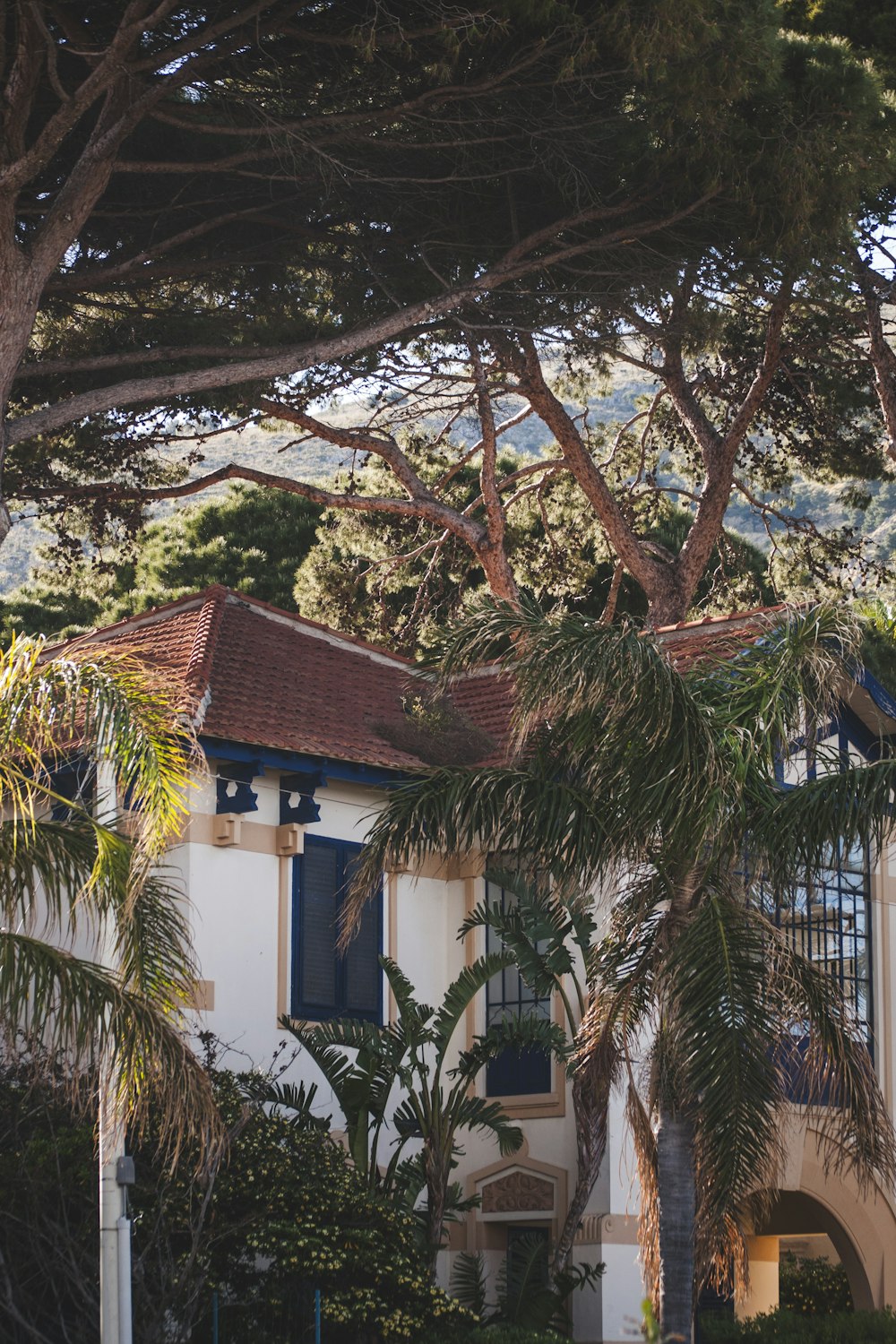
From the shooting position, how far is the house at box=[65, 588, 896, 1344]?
16.1 metres

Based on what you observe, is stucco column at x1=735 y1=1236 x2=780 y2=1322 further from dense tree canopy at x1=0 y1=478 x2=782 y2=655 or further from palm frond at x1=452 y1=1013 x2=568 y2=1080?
dense tree canopy at x1=0 y1=478 x2=782 y2=655

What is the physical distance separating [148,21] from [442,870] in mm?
8848

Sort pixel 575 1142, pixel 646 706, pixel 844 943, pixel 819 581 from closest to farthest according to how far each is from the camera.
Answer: pixel 646 706 < pixel 575 1142 < pixel 844 943 < pixel 819 581

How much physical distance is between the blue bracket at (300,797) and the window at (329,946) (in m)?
0.34

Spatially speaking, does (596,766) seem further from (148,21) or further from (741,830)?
(148,21)

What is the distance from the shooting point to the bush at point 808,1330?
16.3m

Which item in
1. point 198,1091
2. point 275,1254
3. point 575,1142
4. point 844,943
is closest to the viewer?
point 198,1091

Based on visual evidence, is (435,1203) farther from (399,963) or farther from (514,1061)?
(399,963)

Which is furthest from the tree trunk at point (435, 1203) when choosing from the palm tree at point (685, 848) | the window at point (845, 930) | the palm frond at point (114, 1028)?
the palm frond at point (114, 1028)

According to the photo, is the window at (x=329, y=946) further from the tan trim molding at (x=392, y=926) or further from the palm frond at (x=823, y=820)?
the palm frond at (x=823, y=820)

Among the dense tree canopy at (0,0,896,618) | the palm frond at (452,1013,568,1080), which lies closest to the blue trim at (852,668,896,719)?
the dense tree canopy at (0,0,896,618)

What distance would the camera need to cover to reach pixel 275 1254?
12750 millimetres

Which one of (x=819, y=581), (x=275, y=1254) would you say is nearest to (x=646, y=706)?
(x=275, y=1254)

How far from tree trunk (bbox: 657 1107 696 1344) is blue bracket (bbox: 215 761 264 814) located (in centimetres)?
586
